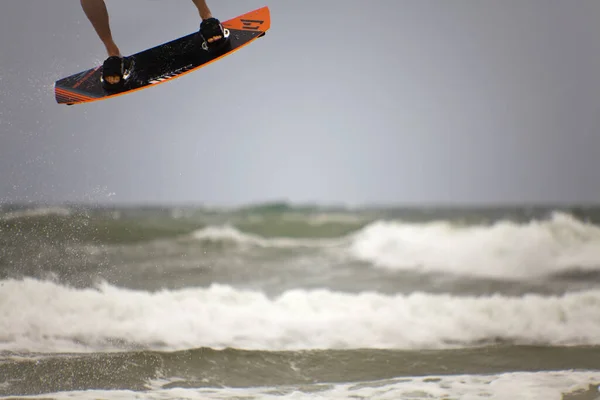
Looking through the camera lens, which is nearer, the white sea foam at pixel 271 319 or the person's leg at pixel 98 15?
the person's leg at pixel 98 15

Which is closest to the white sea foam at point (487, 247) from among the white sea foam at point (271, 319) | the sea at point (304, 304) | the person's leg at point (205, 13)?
the sea at point (304, 304)

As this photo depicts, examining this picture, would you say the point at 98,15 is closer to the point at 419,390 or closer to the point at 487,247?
the point at 419,390

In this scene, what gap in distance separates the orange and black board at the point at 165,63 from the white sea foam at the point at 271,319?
2235mm

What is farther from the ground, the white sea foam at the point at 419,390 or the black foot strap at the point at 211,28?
the black foot strap at the point at 211,28

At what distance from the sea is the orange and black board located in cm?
151

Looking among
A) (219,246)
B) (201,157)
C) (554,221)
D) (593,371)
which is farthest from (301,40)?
(554,221)

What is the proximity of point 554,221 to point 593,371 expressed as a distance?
3.82 m

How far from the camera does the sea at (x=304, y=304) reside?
334 centimetres

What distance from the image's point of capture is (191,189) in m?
4.51

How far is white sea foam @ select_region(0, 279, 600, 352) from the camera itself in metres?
4.11

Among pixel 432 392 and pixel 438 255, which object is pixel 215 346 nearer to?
pixel 432 392

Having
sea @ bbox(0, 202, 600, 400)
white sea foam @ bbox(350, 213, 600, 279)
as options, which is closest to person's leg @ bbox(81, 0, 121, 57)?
sea @ bbox(0, 202, 600, 400)

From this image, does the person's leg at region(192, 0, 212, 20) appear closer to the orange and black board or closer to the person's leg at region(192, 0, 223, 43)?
the person's leg at region(192, 0, 223, 43)

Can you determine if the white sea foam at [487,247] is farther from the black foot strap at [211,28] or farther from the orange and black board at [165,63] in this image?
the black foot strap at [211,28]
